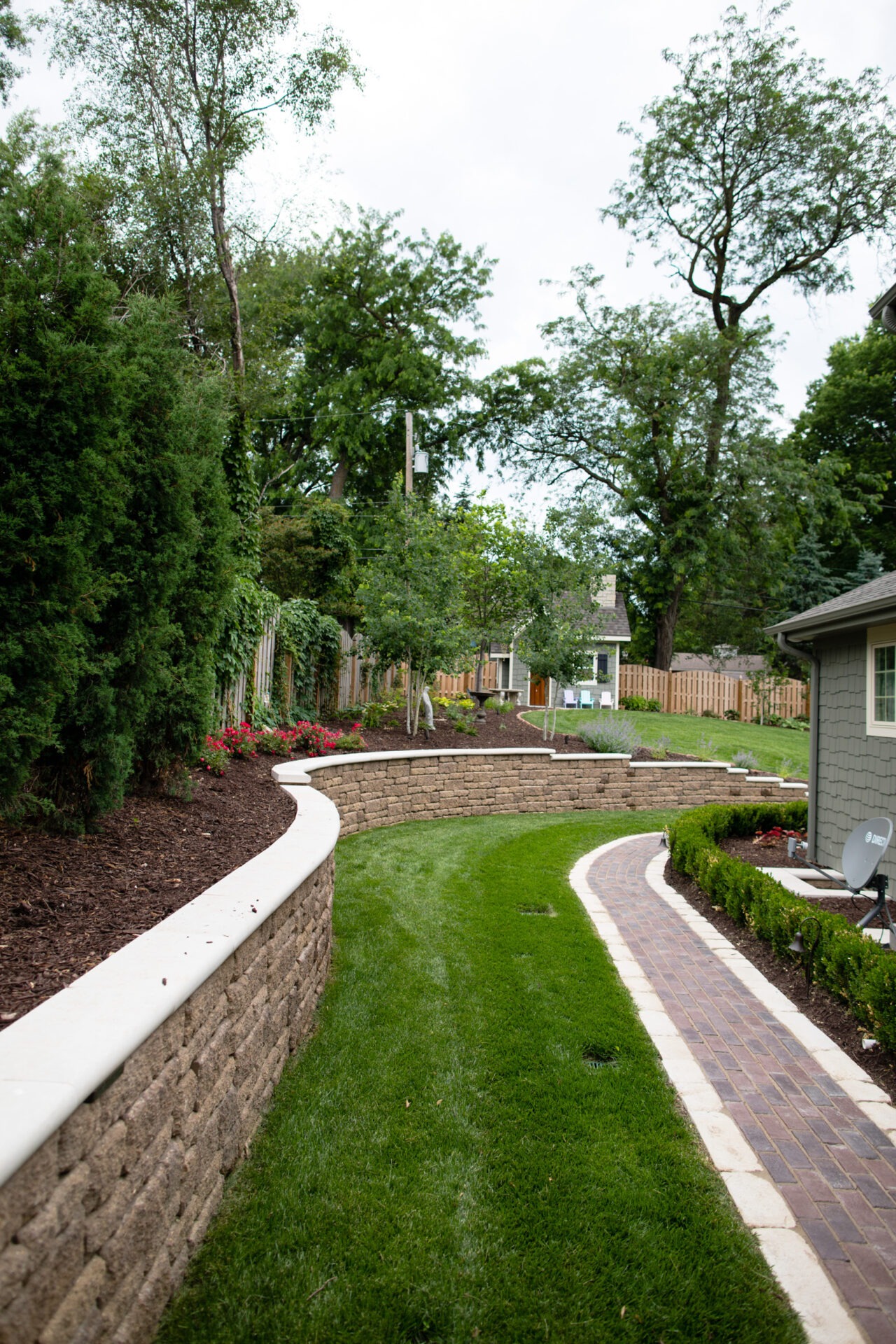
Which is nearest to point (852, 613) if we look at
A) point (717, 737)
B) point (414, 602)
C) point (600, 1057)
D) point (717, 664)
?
point (600, 1057)

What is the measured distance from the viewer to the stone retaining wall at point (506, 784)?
7.80 m

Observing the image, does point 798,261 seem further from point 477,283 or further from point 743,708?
point 743,708

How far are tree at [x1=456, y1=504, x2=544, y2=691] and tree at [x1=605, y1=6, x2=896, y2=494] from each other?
293 inches

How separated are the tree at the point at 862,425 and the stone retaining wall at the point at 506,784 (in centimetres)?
1802

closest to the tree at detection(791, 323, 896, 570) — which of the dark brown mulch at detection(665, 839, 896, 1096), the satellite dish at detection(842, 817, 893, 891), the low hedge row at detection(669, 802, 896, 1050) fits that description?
the low hedge row at detection(669, 802, 896, 1050)

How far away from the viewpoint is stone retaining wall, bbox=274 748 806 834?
780 centimetres

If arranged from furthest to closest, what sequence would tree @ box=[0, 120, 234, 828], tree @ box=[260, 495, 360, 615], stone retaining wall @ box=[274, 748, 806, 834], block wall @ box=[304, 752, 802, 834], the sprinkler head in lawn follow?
tree @ box=[260, 495, 360, 615] < block wall @ box=[304, 752, 802, 834] < stone retaining wall @ box=[274, 748, 806, 834] < the sprinkler head in lawn < tree @ box=[0, 120, 234, 828]

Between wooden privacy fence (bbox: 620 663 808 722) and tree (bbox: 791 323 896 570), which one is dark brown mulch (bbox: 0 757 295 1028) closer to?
wooden privacy fence (bbox: 620 663 808 722)

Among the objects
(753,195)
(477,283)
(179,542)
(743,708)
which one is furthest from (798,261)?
(179,542)

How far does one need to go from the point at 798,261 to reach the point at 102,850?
Result: 25976 mm

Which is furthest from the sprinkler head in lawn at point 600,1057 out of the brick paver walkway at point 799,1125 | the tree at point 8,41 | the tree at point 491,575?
the tree at point 8,41

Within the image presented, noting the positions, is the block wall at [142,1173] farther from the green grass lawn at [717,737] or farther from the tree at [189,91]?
the green grass lawn at [717,737]

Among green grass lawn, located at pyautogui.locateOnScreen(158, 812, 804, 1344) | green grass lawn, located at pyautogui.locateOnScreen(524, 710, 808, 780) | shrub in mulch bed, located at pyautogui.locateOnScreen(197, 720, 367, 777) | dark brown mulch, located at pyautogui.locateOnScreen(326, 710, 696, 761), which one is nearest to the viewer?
green grass lawn, located at pyautogui.locateOnScreen(158, 812, 804, 1344)

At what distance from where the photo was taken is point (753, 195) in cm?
2180
